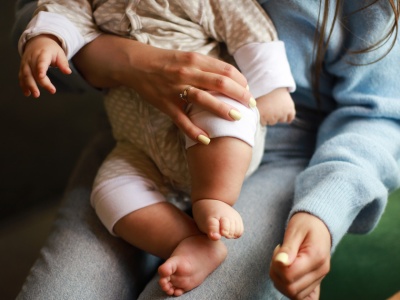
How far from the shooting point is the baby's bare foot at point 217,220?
0.81m

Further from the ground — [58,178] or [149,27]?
[149,27]

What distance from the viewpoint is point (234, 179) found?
87cm

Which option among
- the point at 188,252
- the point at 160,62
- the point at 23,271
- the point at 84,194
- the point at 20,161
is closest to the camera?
the point at 188,252

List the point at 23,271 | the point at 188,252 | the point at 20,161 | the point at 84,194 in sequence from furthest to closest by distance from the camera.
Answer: the point at 20,161 < the point at 23,271 < the point at 84,194 < the point at 188,252

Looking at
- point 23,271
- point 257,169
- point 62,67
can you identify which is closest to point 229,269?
point 257,169

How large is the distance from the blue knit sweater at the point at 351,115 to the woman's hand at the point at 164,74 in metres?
0.18

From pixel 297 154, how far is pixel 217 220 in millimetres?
366

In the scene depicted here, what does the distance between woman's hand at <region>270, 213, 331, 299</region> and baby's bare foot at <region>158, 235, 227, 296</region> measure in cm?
12

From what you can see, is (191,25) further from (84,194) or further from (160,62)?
(84,194)

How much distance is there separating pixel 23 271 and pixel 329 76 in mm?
983

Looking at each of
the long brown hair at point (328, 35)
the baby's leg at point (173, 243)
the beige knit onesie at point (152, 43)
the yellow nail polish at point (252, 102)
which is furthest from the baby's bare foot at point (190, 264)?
the long brown hair at point (328, 35)

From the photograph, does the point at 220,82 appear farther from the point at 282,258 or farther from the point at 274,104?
the point at 282,258

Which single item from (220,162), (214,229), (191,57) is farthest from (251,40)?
(214,229)

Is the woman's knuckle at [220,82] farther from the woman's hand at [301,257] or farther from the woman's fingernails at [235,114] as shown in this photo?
the woman's hand at [301,257]
